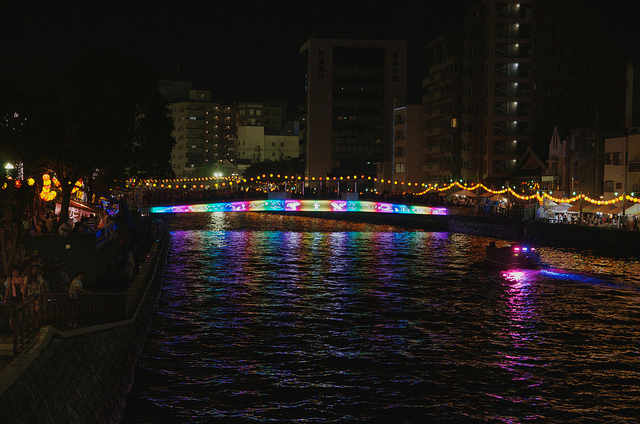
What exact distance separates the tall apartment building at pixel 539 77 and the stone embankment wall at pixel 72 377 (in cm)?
9976

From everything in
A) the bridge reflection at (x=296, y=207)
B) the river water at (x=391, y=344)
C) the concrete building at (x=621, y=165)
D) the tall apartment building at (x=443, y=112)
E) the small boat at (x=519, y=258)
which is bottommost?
the river water at (x=391, y=344)

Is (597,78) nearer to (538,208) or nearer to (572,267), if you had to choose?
(538,208)

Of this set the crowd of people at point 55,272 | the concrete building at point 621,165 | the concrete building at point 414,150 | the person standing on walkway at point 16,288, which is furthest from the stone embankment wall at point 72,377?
the concrete building at point 414,150

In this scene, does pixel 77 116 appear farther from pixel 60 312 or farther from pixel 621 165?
pixel 621 165

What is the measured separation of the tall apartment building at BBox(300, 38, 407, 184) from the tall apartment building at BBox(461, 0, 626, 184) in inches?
2825

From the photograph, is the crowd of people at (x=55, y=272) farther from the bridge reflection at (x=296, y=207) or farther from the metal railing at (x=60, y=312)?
the bridge reflection at (x=296, y=207)

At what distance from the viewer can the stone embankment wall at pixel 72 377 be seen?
14.8 meters

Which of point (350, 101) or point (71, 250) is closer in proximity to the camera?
point (71, 250)

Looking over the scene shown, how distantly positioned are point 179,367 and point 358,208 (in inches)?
3135

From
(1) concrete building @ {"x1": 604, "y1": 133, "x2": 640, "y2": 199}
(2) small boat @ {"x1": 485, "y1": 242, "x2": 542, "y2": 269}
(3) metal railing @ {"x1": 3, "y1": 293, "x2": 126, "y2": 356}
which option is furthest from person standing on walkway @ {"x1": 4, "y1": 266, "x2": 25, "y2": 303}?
(1) concrete building @ {"x1": 604, "y1": 133, "x2": 640, "y2": 199}

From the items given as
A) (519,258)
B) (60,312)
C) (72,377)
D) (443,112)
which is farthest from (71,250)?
(443,112)

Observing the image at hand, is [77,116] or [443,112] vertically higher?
[443,112]

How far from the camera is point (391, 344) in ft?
112

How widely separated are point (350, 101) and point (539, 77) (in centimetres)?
7877
